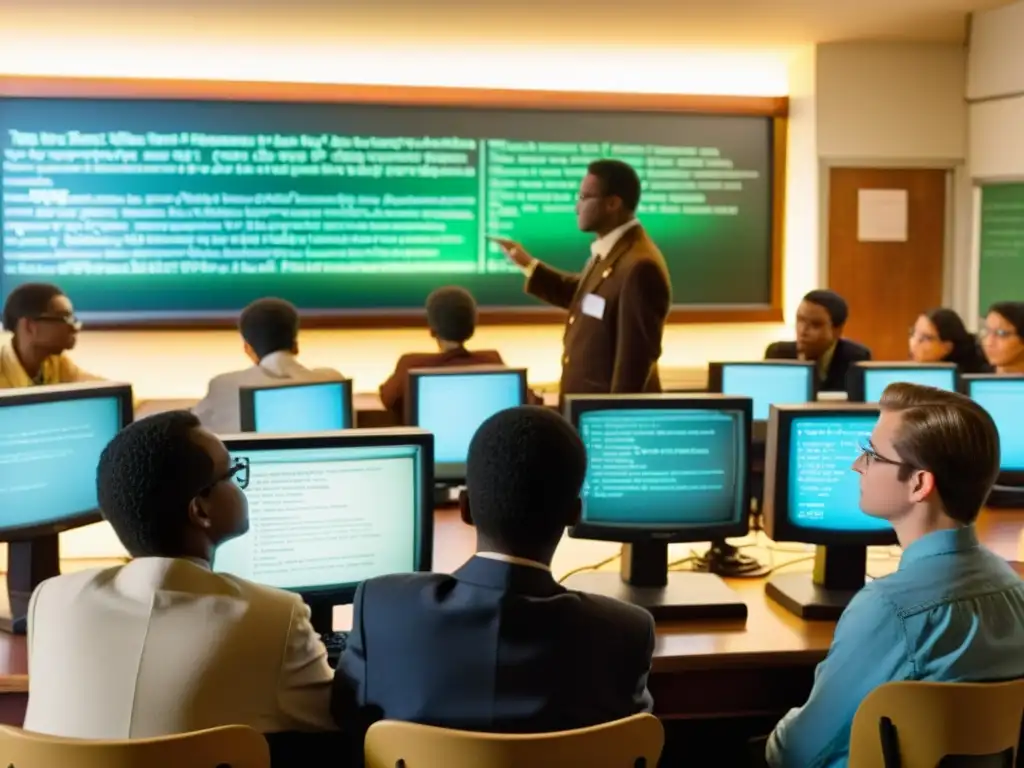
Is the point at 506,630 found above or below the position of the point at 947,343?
below

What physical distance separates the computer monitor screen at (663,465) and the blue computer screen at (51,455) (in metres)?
0.97

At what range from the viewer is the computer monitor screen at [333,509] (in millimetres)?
1938

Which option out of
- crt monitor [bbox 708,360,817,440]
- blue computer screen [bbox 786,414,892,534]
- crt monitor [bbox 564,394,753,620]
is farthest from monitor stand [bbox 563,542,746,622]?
crt monitor [bbox 708,360,817,440]

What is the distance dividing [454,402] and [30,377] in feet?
4.88

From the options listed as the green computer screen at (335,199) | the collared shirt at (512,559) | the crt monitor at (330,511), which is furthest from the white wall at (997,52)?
the collared shirt at (512,559)

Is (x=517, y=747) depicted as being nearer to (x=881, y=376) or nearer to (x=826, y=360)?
(x=881, y=376)

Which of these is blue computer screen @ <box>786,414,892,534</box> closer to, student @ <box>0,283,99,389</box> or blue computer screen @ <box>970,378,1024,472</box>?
blue computer screen @ <box>970,378,1024,472</box>

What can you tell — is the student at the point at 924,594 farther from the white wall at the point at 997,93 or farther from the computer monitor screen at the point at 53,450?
the white wall at the point at 997,93

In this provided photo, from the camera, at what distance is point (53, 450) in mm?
2104

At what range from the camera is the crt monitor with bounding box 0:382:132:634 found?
204 cm

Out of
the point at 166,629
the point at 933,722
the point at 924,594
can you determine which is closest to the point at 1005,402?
the point at 924,594

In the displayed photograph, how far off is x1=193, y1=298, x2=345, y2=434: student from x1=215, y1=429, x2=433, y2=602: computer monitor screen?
1.21 m

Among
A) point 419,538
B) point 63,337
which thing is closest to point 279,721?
point 419,538

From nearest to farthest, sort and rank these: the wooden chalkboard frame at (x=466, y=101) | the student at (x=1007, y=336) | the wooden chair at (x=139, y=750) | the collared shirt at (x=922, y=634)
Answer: the wooden chair at (x=139, y=750)
the collared shirt at (x=922, y=634)
the student at (x=1007, y=336)
the wooden chalkboard frame at (x=466, y=101)
